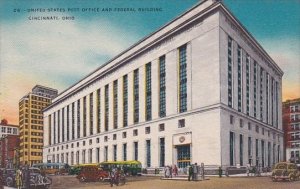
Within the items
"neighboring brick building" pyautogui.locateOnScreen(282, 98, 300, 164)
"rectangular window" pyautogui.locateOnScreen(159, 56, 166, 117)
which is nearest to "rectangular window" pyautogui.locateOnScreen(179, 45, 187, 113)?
"rectangular window" pyautogui.locateOnScreen(159, 56, 166, 117)

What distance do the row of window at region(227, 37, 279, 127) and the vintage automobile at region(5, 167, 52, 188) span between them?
6781mm

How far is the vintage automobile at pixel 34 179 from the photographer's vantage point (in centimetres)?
1379

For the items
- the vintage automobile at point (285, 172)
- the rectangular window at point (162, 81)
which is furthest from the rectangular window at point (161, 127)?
the vintage automobile at point (285, 172)

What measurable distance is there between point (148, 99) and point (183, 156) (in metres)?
2.42

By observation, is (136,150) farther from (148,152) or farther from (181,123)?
(181,123)

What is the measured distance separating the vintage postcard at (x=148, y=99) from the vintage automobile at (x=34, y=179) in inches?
1.4

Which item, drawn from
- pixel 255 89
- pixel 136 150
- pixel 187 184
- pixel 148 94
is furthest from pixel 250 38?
pixel 136 150

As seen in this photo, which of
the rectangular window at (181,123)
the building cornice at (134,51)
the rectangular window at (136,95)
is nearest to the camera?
the building cornice at (134,51)

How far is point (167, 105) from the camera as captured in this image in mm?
15508

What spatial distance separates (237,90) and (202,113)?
147 centimetres

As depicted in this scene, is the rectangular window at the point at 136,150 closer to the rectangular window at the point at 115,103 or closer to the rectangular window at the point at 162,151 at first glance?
the rectangular window at the point at 162,151

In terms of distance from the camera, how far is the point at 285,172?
544 inches

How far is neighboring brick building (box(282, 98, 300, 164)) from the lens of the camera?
14602 millimetres

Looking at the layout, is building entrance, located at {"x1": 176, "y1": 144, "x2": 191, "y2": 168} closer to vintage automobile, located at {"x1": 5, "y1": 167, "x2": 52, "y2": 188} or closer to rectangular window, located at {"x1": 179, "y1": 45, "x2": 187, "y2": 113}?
rectangular window, located at {"x1": 179, "y1": 45, "x2": 187, "y2": 113}
